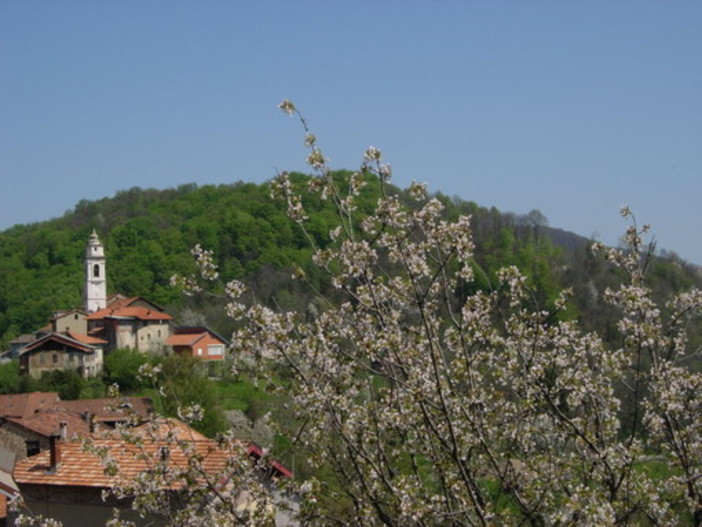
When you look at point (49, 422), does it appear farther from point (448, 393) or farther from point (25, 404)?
point (448, 393)

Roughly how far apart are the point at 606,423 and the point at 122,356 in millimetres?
52643

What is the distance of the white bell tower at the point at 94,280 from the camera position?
67938mm

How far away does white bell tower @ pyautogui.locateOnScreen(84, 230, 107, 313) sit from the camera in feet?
223

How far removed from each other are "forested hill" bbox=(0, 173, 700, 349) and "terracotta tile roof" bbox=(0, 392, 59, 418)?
76.1ft

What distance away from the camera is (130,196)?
414ft

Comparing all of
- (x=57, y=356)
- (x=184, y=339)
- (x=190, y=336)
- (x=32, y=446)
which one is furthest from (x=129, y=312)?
(x=32, y=446)

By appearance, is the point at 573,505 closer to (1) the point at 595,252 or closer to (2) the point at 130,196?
(1) the point at 595,252

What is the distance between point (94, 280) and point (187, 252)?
2111 cm

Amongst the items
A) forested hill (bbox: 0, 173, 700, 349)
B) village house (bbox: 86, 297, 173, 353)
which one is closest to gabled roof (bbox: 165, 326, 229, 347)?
village house (bbox: 86, 297, 173, 353)

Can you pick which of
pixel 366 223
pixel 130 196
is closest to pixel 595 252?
pixel 366 223

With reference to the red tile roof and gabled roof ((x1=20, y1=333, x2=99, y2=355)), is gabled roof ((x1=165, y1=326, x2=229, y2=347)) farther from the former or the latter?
gabled roof ((x1=20, y1=333, x2=99, y2=355))

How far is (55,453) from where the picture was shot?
17688 mm

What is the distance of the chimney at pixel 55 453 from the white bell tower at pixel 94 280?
2022 inches

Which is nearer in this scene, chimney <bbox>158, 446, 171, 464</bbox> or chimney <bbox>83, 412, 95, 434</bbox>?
chimney <bbox>158, 446, 171, 464</bbox>
